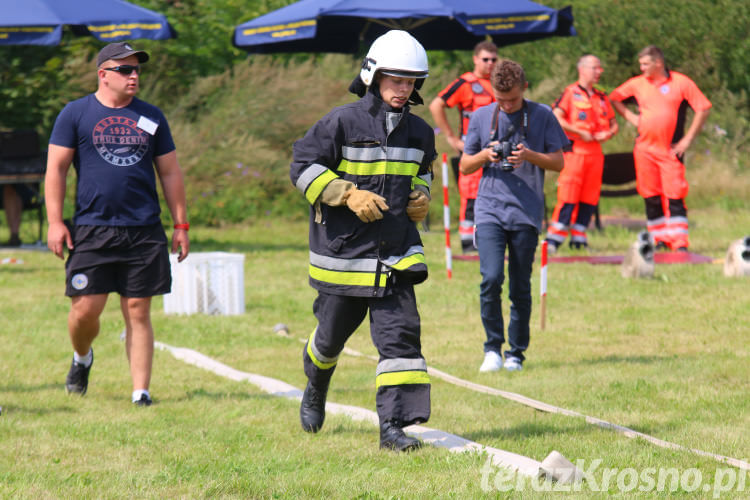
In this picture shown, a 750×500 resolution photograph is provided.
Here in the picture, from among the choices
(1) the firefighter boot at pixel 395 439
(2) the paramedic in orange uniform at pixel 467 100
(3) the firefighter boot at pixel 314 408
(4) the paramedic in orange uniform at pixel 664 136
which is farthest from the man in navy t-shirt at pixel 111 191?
(4) the paramedic in orange uniform at pixel 664 136

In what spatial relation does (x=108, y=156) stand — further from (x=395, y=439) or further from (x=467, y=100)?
(x=467, y=100)

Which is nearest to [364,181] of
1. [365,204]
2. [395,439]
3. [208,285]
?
[365,204]

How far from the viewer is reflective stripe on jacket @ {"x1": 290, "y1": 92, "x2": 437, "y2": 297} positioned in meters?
5.08

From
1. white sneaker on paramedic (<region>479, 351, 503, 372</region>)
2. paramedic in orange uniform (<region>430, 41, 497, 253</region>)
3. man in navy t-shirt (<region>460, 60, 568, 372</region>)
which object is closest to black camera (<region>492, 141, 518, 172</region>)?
man in navy t-shirt (<region>460, 60, 568, 372</region>)

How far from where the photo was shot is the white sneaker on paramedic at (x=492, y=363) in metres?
7.18

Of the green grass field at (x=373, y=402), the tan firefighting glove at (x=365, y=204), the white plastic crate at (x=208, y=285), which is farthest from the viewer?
the white plastic crate at (x=208, y=285)

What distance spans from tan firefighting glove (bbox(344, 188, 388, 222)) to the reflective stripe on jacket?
0.15 m

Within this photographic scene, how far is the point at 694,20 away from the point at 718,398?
56.3 feet

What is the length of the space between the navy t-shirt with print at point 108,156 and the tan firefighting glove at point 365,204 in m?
1.61

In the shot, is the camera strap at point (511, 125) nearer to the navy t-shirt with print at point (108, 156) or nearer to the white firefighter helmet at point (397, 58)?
the white firefighter helmet at point (397, 58)

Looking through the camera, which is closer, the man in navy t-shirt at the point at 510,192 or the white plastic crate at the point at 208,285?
the man in navy t-shirt at the point at 510,192

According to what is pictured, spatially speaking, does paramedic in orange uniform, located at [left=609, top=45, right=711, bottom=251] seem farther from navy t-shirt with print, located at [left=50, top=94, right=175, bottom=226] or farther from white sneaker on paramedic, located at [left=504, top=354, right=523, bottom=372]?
navy t-shirt with print, located at [left=50, top=94, right=175, bottom=226]

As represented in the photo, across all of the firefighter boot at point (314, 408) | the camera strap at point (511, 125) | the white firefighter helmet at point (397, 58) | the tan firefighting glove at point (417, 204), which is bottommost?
the firefighter boot at point (314, 408)

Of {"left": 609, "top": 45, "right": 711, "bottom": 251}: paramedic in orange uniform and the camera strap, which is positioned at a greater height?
the camera strap
